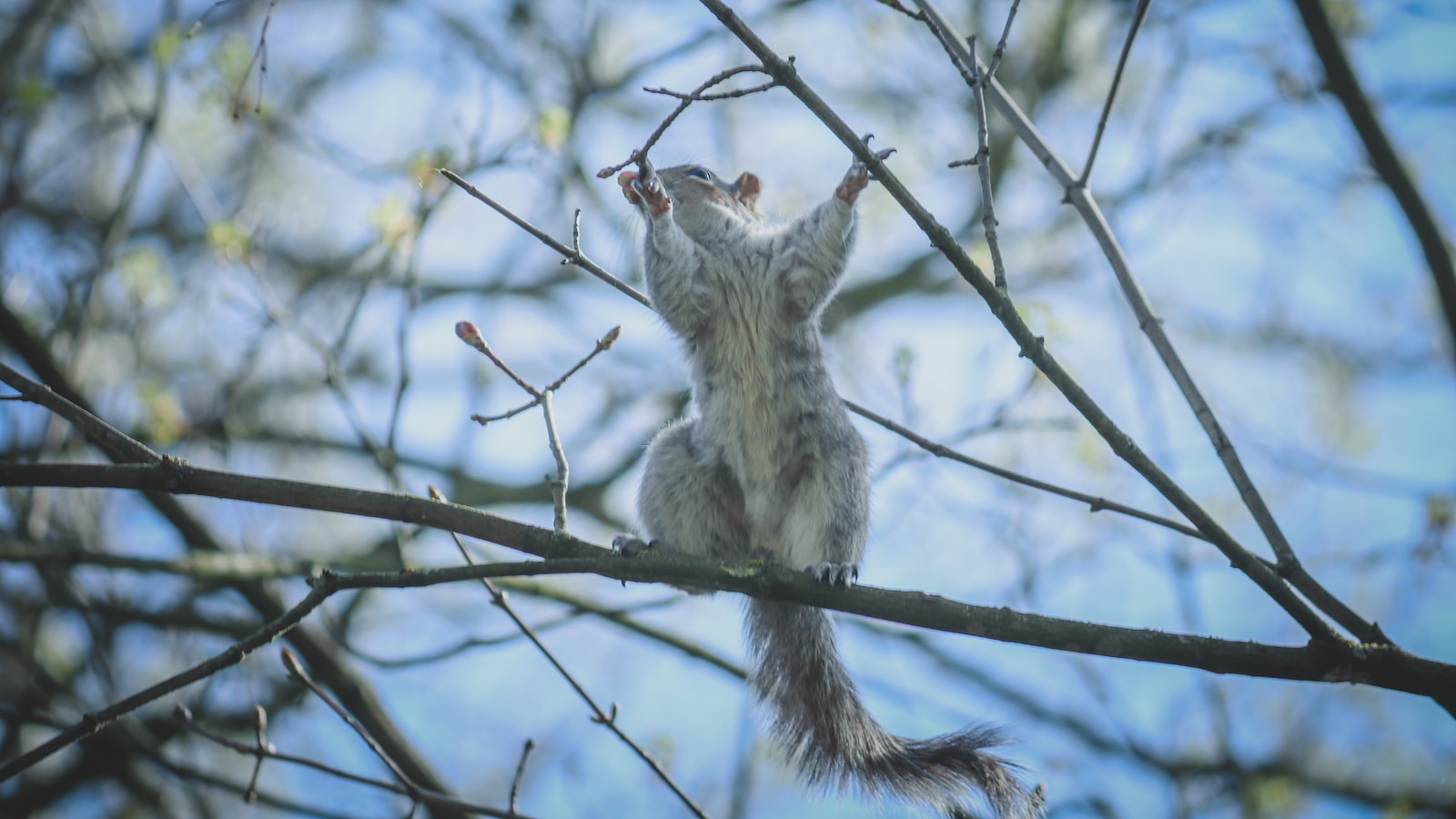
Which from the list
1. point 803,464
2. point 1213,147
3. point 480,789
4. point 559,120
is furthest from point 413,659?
point 1213,147

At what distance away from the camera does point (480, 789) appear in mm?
9445

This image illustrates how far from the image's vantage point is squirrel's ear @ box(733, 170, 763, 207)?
18.7 ft

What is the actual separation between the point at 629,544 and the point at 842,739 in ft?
3.82

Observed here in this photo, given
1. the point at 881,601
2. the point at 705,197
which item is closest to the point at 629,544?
the point at 881,601

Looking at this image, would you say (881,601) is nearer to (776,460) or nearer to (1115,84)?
(776,460)

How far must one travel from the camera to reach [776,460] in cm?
465

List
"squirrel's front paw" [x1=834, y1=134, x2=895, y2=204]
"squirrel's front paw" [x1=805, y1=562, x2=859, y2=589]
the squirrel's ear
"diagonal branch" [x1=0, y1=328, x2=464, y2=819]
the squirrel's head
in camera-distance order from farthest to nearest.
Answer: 1. the squirrel's ear
2. the squirrel's head
3. "diagonal branch" [x1=0, y1=328, x2=464, y2=819]
4. "squirrel's front paw" [x1=834, y1=134, x2=895, y2=204]
5. "squirrel's front paw" [x1=805, y1=562, x2=859, y2=589]

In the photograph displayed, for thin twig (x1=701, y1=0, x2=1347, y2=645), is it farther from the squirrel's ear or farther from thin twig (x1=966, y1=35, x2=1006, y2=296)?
the squirrel's ear

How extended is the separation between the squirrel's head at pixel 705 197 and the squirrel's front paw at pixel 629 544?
4.97ft

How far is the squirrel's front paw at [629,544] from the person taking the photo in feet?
13.9

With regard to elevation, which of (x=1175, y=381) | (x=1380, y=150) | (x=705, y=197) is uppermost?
(x=705, y=197)

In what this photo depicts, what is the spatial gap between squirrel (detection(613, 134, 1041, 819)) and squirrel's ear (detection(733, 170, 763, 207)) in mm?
858

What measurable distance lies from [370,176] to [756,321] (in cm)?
369

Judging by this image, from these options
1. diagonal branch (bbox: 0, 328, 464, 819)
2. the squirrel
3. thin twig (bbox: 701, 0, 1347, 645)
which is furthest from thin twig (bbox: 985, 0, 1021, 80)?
diagonal branch (bbox: 0, 328, 464, 819)
